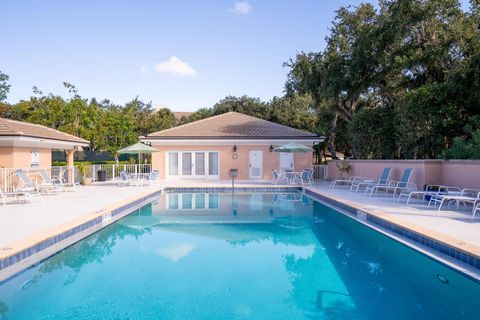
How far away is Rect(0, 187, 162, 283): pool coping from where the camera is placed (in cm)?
549

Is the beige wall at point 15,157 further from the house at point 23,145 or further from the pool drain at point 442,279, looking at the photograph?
the pool drain at point 442,279

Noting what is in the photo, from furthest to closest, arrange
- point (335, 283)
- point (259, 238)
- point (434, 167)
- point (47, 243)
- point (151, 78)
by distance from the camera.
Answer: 1. point (151, 78)
2. point (434, 167)
3. point (259, 238)
4. point (47, 243)
5. point (335, 283)

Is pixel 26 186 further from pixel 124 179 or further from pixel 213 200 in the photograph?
pixel 213 200

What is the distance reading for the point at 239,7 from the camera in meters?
17.9

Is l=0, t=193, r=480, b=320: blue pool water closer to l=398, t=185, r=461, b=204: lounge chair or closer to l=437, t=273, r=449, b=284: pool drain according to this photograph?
l=437, t=273, r=449, b=284: pool drain

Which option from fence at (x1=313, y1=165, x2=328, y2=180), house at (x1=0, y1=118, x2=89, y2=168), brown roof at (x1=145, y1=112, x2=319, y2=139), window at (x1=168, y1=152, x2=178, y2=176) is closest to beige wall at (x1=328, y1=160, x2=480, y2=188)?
fence at (x1=313, y1=165, x2=328, y2=180)

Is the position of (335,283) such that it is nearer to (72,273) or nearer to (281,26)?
(72,273)

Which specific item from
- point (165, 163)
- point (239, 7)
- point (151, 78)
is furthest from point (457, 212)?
point (151, 78)

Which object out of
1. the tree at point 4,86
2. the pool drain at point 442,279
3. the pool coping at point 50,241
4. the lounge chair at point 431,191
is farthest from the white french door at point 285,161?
the tree at point 4,86

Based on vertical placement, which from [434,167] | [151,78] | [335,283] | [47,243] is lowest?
[335,283]

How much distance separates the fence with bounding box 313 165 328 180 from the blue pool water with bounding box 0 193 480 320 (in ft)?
45.2

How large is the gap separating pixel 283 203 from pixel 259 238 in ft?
18.5

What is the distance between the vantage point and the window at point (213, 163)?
73.8 ft

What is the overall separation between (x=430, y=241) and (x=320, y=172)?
1684 centimetres
